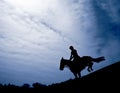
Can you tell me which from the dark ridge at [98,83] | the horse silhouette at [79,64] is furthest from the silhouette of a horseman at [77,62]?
the dark ridge at [98,83]

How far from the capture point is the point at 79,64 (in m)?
12.9

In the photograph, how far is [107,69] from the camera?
7973mm

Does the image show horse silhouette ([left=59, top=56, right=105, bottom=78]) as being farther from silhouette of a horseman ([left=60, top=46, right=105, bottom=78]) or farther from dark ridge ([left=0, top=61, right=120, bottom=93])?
dark ridge ([left=0, top=61, right=120, bottom=93])

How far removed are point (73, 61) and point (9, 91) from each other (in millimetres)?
6610

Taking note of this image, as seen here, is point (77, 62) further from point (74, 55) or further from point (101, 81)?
point (101, 81)

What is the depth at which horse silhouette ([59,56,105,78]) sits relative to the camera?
40.0ft

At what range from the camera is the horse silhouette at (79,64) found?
480 inches

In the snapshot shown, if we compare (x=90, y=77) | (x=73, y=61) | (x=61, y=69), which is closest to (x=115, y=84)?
(x=90, y=77)

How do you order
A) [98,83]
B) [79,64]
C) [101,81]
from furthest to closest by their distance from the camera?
[79,64]
[98,83]
[101,81]

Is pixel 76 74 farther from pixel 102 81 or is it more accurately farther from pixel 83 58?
pixel 102 81

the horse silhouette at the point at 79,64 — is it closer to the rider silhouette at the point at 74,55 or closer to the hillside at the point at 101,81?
the rider silhouette at the point at 74,55

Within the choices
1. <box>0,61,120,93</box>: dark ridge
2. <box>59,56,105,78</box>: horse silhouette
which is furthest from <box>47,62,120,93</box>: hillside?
<box>59,56,105,78</box>: horse silhouette

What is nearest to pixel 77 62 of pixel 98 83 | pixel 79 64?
pixel 79 64

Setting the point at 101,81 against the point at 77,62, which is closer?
the point at 101,81
